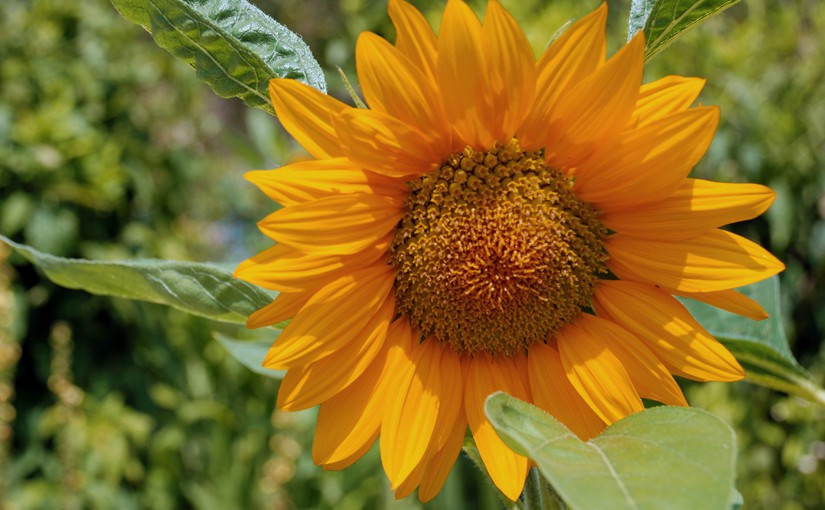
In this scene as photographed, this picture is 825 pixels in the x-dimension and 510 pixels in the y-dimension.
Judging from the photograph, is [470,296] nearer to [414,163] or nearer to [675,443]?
[414,163]

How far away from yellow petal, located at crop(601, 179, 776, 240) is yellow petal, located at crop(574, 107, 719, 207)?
0.04ft

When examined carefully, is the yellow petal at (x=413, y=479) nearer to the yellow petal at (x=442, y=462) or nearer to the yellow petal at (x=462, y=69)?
the yellow petal at (x=442, y=462)

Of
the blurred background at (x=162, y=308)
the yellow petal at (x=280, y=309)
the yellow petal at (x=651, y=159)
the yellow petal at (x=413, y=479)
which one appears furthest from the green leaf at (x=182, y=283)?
the blurred background at (x=162, y=308)

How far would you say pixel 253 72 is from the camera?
0.65 metres

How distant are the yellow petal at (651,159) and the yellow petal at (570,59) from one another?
0.06 meters

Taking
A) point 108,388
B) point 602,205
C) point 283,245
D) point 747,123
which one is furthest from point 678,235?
point 108,388

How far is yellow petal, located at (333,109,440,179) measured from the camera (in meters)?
0.60

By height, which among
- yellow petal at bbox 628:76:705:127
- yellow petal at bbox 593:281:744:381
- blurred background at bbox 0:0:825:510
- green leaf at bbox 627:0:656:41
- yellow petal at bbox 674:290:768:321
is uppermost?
green leaf at bbox 627:0:656:41

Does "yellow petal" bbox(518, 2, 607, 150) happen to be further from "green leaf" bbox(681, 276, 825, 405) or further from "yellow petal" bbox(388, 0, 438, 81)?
"green leaf" bbox(681, 276, 825, 405)

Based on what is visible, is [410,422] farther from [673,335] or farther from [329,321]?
[673,335]

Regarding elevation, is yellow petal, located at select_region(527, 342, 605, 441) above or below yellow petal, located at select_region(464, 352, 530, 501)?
above

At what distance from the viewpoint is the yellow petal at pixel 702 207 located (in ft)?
1.99

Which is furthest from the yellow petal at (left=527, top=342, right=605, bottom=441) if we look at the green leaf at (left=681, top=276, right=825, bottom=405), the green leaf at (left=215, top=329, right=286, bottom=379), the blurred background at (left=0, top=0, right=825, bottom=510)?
the blurred background at (left=0, top=0, right=825, bottom=510)

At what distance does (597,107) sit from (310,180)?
0.22m
